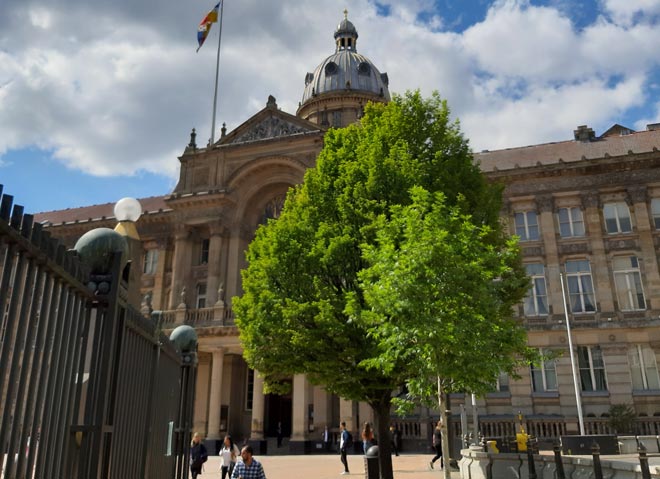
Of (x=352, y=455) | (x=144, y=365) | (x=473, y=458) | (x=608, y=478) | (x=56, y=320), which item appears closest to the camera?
(x=56, y=320)

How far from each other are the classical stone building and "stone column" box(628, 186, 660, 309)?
0.07 m

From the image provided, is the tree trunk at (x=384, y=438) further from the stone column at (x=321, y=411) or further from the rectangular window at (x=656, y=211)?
the rectangular window at (x=656, y=211)

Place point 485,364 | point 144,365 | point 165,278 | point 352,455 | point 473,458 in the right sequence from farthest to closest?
point 165,278 < point 352,455 < point 473,458 < point 485,364 < point 144,365

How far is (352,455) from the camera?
94.3 feet

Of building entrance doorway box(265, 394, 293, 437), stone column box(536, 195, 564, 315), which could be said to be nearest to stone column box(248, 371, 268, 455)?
building entrance doorway box(265, 394, 293, 437)

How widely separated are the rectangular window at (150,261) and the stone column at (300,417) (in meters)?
16.0

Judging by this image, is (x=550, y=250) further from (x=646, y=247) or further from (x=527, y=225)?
(x=646, y=247)

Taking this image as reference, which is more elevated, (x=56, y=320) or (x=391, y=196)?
(x=391, y=196)

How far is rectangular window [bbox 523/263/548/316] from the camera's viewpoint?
3366cm

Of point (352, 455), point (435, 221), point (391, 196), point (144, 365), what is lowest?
point (352, 455)

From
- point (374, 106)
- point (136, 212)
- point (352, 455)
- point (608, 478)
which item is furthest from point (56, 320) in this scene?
point (352, 455)

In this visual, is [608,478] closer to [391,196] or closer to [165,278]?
[391,196]

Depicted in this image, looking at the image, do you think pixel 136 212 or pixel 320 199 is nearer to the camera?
pixel 136 212

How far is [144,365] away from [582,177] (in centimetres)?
3455
